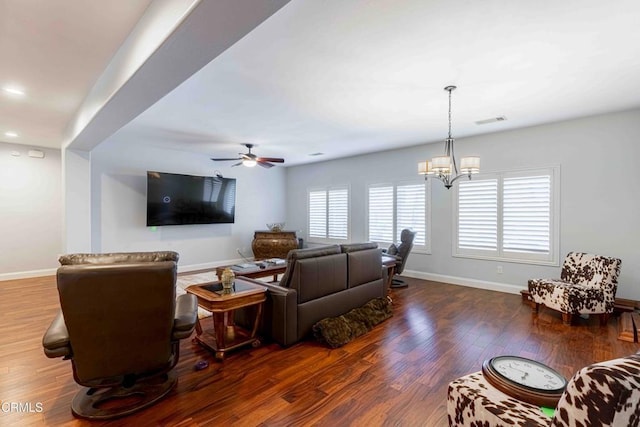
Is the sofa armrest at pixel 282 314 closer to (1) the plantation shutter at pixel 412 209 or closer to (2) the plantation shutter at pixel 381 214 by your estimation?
(1) the plantation shutter at pixel 412 209

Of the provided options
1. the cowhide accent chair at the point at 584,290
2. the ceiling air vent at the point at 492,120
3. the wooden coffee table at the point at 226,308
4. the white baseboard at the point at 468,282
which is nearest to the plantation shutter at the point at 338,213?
the white baseboard at the point at 468,282

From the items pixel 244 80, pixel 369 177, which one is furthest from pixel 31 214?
pixel 369 177

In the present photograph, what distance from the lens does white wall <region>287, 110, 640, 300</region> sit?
3982 millimetres

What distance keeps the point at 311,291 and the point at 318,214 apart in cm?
506

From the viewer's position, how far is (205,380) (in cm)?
240

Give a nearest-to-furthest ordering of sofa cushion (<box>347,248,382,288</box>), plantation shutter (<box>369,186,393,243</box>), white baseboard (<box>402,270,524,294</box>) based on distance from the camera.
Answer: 1. sofa cushion (<box>347,248,382,288</box>)
2. white baseboard (<box>402,270,524,294</box>)
3. plantation shutter (<box>369,186,393,243</box>)

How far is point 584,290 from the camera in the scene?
358 centimetres

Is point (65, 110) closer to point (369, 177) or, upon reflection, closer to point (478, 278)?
point (369, 177)

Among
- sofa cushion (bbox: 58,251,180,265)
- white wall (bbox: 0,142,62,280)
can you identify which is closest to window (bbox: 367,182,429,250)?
sofa cushion (bbox: 58,251,180,265)

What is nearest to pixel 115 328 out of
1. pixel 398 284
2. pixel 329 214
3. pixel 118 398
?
pixel 118 398

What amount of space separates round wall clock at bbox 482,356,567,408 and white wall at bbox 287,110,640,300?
400 centimetres

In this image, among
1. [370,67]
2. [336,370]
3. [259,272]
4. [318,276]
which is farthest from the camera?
[259,272]

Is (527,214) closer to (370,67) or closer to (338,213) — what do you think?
(370,67)

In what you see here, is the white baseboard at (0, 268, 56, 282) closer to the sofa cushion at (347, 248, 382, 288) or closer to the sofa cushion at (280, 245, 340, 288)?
the sofa cushion at (280, 245, 340, 288)
